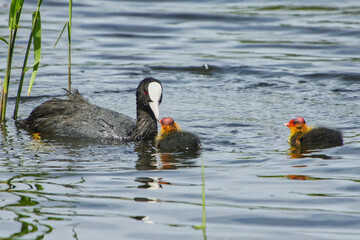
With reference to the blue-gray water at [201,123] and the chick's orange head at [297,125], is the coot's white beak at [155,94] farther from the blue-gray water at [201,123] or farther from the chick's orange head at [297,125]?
the chick's orange head at [297,125]

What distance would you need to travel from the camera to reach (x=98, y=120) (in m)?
7.62

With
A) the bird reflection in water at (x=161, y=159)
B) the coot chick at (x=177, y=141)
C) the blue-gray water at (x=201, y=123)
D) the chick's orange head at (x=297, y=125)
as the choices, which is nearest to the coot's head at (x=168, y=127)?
the coot chick at (x=177, y=141)

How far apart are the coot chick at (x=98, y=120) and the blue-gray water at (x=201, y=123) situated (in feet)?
0.82

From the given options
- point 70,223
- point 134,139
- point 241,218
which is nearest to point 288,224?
point 241,218

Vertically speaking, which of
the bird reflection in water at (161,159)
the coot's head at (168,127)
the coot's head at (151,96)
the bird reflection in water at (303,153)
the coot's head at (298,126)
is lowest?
the bird reflection in water at (161,159)

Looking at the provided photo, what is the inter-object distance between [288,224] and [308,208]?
369 mm

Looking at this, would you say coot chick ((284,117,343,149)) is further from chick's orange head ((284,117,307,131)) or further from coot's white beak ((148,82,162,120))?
coot's white beak ((148,82,162,120))

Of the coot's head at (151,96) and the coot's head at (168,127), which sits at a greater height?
the coot's head at (151,96)

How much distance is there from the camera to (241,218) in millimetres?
4559

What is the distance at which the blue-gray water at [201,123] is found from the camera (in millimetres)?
4535

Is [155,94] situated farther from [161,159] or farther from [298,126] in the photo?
[298,126]

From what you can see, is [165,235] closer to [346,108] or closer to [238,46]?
[346,108]

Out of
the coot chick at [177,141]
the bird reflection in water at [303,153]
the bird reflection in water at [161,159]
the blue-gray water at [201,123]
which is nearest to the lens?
the blue-gray water at [201,123]

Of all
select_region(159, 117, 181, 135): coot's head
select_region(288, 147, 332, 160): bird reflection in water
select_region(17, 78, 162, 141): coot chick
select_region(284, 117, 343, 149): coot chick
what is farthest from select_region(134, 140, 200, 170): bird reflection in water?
select_region(284, 117, 343, 149): coot chick
